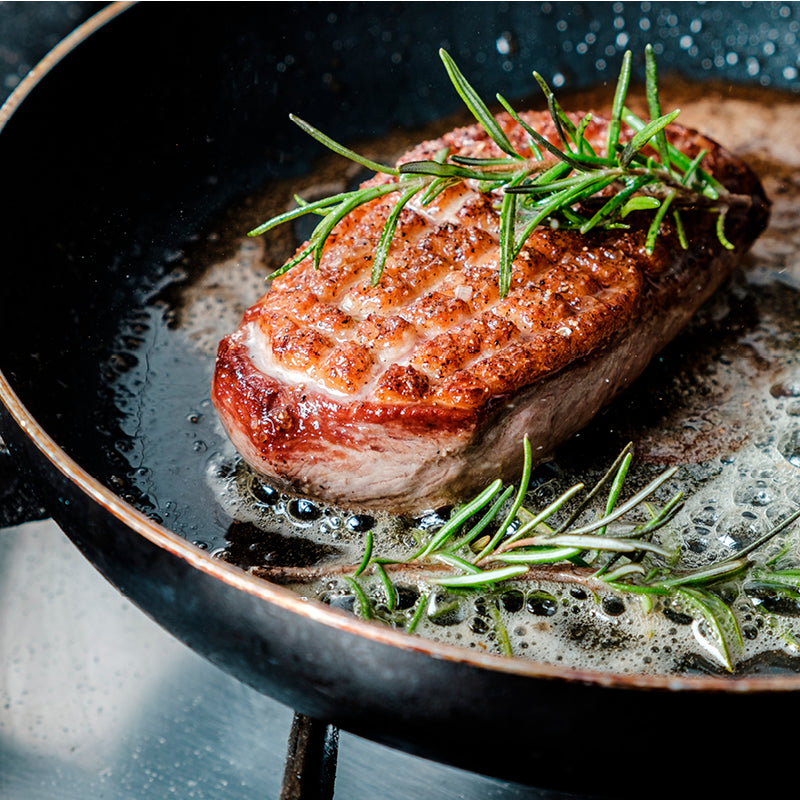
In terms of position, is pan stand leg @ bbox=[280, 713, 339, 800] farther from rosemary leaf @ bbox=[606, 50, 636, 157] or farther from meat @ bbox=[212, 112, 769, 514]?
rosemary leaf @ bbox=[606, 50, 636, 157]

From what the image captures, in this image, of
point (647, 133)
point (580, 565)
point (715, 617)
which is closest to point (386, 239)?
point (647, 133)

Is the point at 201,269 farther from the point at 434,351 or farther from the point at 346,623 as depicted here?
the point at 346,623

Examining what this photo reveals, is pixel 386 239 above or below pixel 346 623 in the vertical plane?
above

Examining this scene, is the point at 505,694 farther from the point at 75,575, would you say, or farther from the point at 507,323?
the point at 75,575

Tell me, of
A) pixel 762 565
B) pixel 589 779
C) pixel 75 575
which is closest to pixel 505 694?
pixel 589 779

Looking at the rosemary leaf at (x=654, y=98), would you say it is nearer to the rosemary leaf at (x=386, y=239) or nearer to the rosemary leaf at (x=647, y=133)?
the rosemary leaf at (x=647, y=133)

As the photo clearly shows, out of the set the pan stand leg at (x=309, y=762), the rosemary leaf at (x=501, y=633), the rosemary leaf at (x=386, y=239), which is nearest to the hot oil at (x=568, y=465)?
the rosemary leaf at (x=501, y=633)
